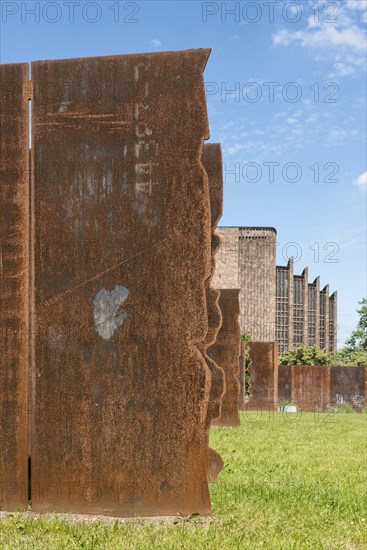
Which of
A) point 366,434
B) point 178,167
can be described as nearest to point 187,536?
point 178,167

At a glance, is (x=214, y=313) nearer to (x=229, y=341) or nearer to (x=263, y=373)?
(x=229, y=341)

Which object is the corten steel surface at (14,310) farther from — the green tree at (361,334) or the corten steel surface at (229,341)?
the green tree at (361,334)

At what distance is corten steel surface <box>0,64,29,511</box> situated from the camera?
20.5 ft

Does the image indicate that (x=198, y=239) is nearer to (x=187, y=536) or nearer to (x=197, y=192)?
(x=197, y=192)

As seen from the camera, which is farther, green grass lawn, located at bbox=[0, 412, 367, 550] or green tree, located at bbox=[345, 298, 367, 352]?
green tree, located at bbox=[345, 298, 367, 352]

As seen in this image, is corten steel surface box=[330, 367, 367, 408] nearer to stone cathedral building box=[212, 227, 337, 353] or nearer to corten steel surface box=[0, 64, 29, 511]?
stone cathedral building box=[212, 227, 337, 353]

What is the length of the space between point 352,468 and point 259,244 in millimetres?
65755

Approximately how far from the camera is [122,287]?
615 cm

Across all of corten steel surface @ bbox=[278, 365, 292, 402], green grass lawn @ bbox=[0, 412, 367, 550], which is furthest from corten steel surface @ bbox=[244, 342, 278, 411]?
green grass lawn @ bbox=[0, 412, 367, 550]

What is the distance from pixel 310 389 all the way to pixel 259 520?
24.9 meters

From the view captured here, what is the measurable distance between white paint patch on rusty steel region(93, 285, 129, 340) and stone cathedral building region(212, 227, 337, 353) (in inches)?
1958

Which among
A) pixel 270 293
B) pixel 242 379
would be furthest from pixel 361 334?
pixel 242 379

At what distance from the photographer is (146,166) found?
20.4ft

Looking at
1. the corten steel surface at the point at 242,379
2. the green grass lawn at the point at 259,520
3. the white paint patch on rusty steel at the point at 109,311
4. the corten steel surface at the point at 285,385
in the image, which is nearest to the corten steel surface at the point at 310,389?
the corten steel surface at the point at 285,385
